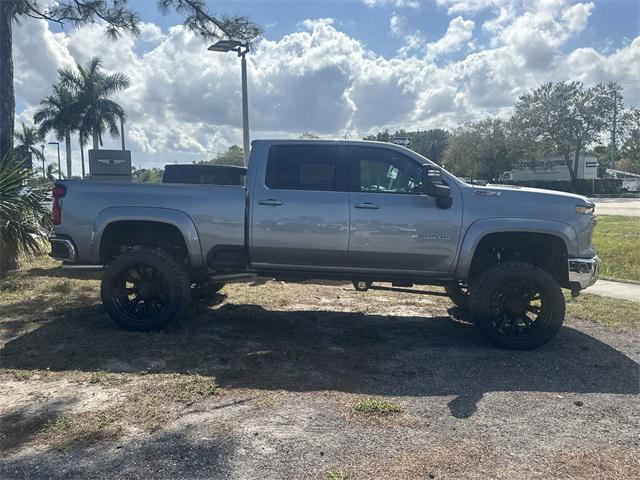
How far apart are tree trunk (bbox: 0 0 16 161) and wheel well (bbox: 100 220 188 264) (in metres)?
5.11

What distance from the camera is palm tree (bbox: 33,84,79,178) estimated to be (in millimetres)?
45125

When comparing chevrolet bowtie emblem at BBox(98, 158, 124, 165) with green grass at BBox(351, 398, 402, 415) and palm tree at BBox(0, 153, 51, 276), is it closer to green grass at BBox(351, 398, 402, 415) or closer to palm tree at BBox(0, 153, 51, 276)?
palm tree at BBox(0, 153, 51, 276)

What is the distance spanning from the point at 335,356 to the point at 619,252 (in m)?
8.18

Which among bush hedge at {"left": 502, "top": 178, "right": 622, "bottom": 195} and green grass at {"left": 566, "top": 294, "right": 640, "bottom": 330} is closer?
green grass at {"left": 566, "top": 294, "right": 640, "bottom": 330}

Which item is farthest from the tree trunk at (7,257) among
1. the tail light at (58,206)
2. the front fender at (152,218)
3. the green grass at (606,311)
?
the green grass at (606,311)

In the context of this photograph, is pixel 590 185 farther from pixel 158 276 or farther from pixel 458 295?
pixel 158 276

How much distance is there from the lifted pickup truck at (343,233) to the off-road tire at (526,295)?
0.01 m

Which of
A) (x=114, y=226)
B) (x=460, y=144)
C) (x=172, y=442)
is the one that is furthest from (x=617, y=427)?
(x=460, y=144)

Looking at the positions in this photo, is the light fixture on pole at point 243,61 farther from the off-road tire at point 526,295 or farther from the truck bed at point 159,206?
the off-road tire at point 526,295

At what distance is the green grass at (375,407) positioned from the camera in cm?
365

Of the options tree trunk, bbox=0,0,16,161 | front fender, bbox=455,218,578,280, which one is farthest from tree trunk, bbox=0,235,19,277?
front fender, bbox=455,218,578,280

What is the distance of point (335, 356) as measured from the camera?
16.0ft

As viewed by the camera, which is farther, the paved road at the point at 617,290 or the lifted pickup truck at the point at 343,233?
the paved road at the point at 617,290

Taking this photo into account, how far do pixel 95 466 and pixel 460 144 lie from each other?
55.8 metres
